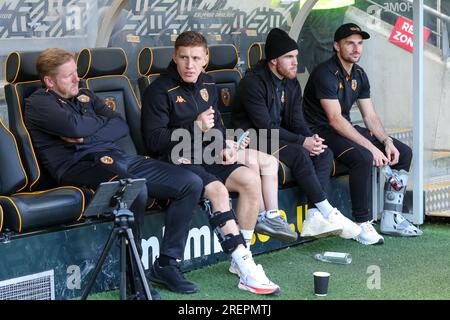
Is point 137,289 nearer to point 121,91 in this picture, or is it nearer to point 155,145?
point 155,145

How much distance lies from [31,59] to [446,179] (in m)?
3.07

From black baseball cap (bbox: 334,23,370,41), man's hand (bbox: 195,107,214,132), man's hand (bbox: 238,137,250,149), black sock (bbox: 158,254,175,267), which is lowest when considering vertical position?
black sock (bbox: 158,254,175,267)

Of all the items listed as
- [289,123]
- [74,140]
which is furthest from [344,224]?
[74,140]

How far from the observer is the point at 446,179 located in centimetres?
622

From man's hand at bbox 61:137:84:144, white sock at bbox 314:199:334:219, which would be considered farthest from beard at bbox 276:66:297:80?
man's hand at bbox 61:137:84:144

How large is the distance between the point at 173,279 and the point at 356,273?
107cm

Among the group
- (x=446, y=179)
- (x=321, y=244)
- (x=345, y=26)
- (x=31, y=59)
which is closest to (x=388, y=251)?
(x=321, y=244)

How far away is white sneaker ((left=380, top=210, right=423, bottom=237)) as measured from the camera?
230 inches

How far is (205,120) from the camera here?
4.86 meters

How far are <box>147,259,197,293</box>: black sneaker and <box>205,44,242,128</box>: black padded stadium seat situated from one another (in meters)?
1.50

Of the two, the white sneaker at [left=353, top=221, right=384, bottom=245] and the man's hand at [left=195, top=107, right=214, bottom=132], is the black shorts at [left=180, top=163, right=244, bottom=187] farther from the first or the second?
the white sneaker at [left=353, top=221, right=384, bottom=245]

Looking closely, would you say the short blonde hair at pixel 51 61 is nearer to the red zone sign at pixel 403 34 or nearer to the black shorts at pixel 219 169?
the black shorts at pixel 219 169

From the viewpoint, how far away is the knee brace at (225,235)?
4508mm

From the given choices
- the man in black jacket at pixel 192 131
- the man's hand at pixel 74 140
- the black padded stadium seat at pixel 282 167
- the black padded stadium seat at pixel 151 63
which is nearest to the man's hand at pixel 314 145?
the black padded stadium seat at pixel 282 167
